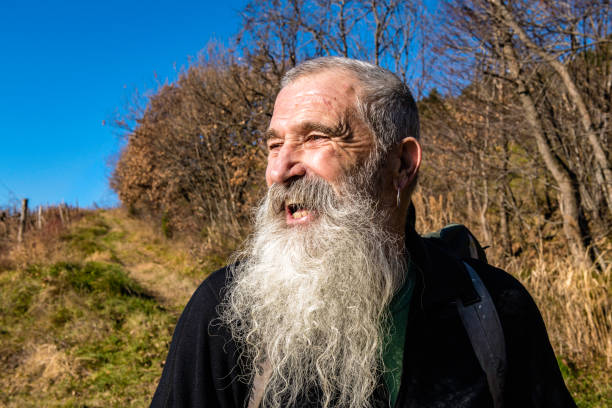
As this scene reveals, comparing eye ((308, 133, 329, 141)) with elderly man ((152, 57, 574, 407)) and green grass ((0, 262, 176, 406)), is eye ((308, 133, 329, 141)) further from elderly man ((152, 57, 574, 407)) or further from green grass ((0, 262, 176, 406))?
green grass ((0, 262, 176, 406))

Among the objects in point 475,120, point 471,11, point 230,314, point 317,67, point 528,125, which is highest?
point 471,11

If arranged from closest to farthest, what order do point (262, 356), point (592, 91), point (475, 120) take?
1. point (262, 356)
2. point (592, 91)
3. point (475, 120)

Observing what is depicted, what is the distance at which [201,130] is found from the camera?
11.3m

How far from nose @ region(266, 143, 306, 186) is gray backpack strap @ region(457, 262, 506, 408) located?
0.74 m

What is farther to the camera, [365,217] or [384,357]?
[365,217]

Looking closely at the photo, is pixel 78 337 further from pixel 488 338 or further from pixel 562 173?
pixel 562 173

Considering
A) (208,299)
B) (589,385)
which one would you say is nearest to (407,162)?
(208,299)

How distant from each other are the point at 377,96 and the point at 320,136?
284 millimetres

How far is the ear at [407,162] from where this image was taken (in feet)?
5.68

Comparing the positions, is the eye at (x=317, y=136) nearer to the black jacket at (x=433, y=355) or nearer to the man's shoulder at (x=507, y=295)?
the black jacket at (x=433, y=355)

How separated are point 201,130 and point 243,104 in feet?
6.65

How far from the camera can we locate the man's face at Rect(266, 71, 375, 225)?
158cm

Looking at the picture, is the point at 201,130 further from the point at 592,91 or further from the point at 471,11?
the point at 592,91

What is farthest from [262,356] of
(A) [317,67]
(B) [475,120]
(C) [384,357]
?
(B) [475,120]
